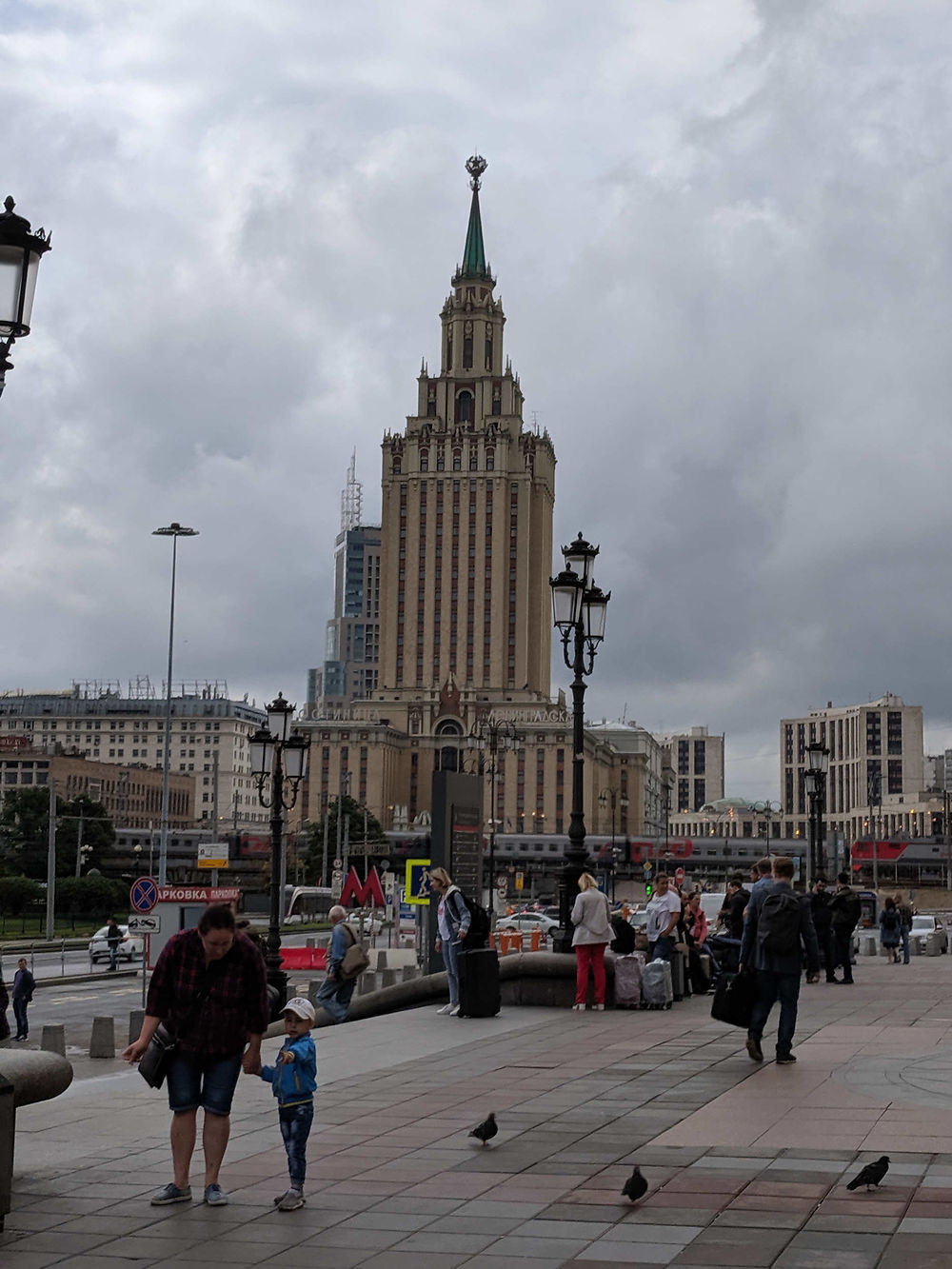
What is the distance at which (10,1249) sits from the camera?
6.98 m

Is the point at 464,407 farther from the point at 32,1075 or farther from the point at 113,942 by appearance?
the point at 32,1075

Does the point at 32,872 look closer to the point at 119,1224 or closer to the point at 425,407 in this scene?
the point at 425,407

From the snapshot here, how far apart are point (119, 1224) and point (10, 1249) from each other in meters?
0.61

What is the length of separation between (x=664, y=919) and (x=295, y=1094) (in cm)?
1166

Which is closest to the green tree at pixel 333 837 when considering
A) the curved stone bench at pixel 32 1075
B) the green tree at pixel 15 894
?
the green tree at pixel 15 894

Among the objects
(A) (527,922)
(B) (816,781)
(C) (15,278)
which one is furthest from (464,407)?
(C) (15,278)

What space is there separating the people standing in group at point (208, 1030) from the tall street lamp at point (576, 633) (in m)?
13.0

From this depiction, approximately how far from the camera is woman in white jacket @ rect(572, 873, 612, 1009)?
57.1 ft

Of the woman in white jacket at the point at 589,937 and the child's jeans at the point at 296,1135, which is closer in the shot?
the child's jeans at the point at 296,1135

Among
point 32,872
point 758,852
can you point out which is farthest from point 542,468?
point 32,872

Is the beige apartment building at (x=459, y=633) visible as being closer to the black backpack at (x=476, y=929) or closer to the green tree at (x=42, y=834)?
the green tree at (x=42, y=834)

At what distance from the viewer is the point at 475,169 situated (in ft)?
546

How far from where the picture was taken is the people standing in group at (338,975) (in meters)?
18.0

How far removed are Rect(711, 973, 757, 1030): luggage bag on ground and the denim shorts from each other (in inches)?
217
